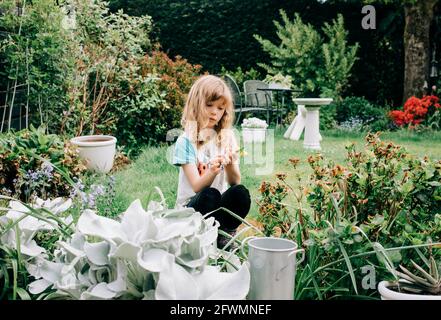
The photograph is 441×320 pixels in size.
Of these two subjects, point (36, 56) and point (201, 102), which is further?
point (36, 56)

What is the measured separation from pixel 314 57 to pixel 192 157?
8259 millimetres

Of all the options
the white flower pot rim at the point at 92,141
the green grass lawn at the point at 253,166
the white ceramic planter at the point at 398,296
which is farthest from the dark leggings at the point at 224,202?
the white flower pot rim at the point at 92,141

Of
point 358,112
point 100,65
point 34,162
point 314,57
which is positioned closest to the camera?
point 34,162

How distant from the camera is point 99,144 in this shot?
5090mm

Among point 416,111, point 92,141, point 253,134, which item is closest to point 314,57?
point 416,111

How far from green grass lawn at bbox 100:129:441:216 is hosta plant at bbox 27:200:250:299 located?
2.02 m

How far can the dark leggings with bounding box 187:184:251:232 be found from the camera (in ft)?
8.25

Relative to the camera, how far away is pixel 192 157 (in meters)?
2.69

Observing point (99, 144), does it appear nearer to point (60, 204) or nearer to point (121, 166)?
point (121, 166)

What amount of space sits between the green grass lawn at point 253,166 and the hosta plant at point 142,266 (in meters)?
2.02

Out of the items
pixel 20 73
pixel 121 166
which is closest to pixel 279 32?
pixel 121 166

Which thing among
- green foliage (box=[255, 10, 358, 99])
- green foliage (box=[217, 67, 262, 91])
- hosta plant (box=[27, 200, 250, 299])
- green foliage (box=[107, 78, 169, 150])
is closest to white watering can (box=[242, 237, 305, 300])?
hosta plant (box=[27, 200, 250, 299])

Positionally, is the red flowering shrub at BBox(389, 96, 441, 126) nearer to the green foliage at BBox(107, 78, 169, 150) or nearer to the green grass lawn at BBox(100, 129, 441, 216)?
the green grass lawn at BBox(100, 129, 441, 216)

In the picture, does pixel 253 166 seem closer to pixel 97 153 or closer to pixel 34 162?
pixel 97 153
